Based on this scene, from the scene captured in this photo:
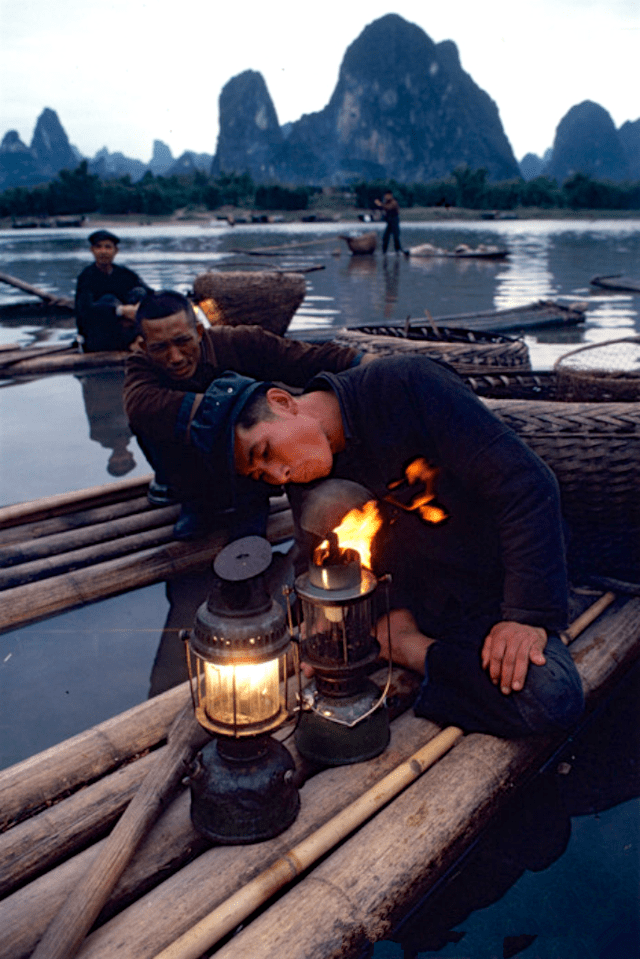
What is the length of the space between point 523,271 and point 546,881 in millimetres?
17834

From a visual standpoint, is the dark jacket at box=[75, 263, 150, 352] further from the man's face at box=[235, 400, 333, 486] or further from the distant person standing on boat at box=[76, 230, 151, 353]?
the man's face at box=[235, 400, 333, 486]

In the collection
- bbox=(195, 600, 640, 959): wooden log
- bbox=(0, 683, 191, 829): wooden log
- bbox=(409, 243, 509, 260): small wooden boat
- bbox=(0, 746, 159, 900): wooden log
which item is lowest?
bbox=(409, 243, 509, 260): small wooden boat

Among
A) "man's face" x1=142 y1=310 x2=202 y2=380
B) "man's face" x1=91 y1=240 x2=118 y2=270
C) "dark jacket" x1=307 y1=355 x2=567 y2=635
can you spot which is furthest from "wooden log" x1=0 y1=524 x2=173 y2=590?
"man's face" x1=91 y1=240 x2=118 y2=270

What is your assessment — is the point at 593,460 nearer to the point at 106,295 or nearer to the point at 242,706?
the point at 242,706

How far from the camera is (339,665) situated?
7.00 feet

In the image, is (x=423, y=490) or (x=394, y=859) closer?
(x=394, y=859)

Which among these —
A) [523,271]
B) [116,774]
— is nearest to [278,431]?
[116,774]

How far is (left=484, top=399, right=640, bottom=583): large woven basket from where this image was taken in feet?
9.54

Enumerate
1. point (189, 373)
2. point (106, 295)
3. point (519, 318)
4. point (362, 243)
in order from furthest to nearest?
point (362, 243) → point (519, 318) → point (106, 295) → point (189, 373)

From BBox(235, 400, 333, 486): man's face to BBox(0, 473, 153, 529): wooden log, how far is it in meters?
2.26

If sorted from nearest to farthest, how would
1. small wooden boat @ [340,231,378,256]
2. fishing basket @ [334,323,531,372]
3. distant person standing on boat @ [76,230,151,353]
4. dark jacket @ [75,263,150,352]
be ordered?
fishing basket @ [334,323,531,372], distant person standing on boat @ [76,230,151,353], dark jacket @ [75,263,150,352], small wooden boat @ [340,231,378,256]

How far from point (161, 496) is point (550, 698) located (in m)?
2.69

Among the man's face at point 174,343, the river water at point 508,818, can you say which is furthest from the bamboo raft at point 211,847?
the man's face at point 174,343

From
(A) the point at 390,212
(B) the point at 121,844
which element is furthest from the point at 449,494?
(A) the point at 390,212
